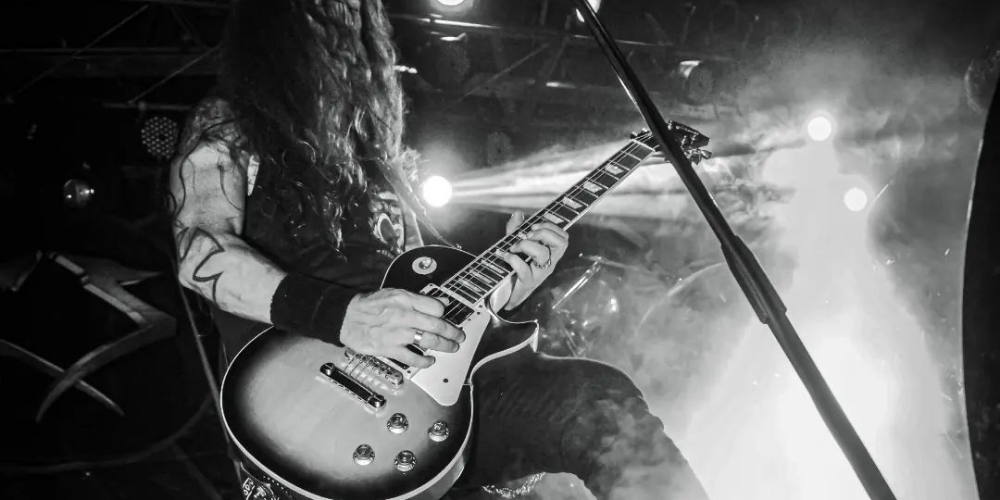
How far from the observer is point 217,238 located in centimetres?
201

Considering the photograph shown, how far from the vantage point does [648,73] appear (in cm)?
510

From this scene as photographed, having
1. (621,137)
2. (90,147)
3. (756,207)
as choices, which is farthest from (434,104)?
(756,207)

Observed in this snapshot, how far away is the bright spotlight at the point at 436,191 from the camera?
15.2 feet

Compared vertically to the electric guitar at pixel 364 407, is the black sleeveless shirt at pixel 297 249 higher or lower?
Answer: higher

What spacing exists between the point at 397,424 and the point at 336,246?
0.91 metres

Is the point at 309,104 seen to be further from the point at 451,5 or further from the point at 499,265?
the point at 451,5

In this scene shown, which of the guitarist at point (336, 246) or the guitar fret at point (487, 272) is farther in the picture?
the guitar fret at point (487, 272)

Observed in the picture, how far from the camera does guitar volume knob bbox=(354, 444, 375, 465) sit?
157 cm

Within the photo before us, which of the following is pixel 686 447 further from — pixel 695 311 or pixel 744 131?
pixel 744 131

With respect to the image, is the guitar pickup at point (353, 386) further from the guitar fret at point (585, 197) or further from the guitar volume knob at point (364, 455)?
the guitar fret at point (585, 197)

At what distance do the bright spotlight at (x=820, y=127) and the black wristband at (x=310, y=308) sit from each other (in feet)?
16.0

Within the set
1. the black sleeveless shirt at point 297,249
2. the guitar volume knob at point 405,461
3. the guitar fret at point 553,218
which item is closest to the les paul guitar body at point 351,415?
the guitar volume knob at point 405,461

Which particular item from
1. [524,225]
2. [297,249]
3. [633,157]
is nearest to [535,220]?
[524,225]

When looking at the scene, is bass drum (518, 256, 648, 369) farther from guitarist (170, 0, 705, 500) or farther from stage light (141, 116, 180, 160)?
stage light (141, 116, 180, 160)
